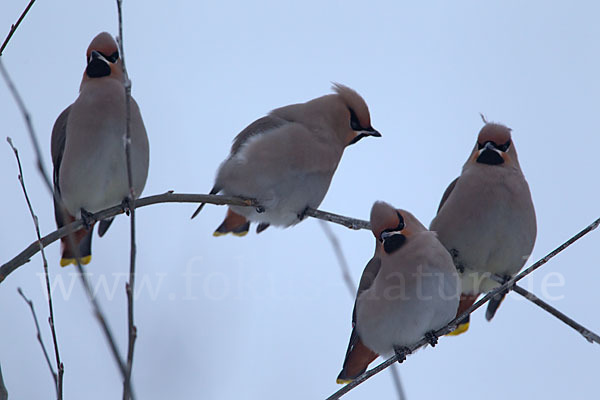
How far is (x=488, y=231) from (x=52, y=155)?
8.56 ft

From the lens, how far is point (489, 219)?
4.69 meters

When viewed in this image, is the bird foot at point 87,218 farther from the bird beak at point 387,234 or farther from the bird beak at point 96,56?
the bird beak at point 387,234

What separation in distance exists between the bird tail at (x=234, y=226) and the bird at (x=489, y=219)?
1215 millimetres

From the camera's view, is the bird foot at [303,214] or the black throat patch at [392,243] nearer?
the black throat patch at [392,243]

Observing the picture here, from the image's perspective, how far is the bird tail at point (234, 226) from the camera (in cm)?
519

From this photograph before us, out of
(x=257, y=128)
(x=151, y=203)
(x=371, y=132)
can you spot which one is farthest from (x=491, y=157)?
(x=151, y=203)

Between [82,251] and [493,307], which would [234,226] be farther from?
[493,307]

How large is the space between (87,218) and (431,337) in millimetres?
1881

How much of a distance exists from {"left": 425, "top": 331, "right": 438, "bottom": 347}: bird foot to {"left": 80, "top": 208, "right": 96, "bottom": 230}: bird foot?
178 cm

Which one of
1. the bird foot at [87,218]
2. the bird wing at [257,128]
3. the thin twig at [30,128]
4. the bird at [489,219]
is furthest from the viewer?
the bird wing at [257,128]

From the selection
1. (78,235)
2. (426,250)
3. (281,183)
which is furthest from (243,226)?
(426,250)

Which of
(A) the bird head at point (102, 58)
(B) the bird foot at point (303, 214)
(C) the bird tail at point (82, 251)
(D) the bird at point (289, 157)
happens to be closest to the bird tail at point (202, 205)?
(D) the bird at point (289, 157)

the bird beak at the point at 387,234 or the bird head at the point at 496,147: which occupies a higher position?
the bird head at the point at 496,147

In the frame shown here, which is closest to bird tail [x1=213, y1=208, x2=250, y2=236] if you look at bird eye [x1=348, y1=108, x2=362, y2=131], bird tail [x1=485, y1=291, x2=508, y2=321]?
bird eye [x1=348, y1=108, x2=362, y2=131]
